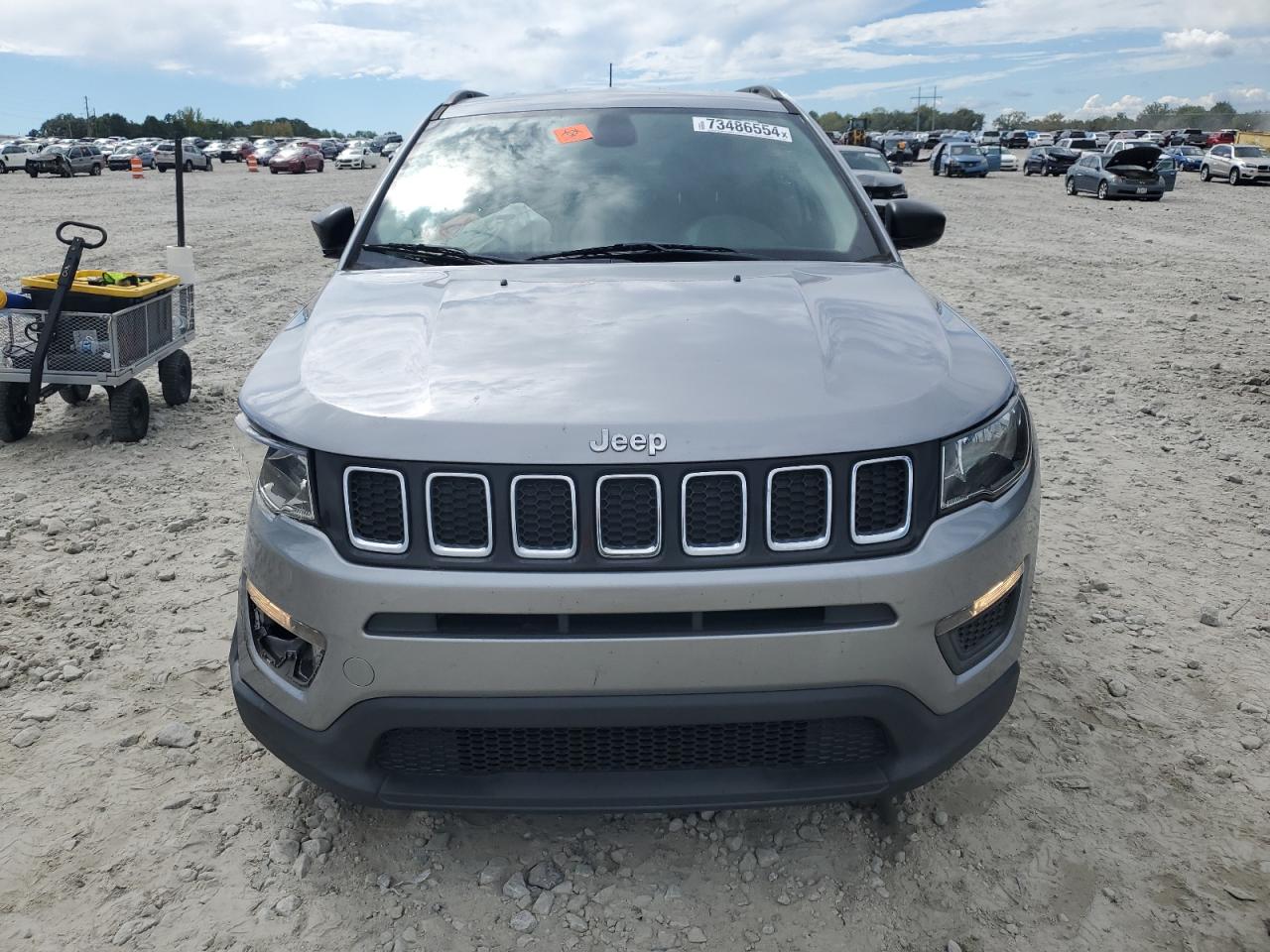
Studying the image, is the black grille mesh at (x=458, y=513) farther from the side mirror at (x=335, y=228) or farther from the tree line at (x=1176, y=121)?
the tree line at (x=1176, y=121)

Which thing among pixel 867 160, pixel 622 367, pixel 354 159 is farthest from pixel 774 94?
pixel 354 159

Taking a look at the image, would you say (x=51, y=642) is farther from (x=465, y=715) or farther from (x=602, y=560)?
(x=602, y=560)

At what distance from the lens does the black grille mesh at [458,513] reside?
7.02ft

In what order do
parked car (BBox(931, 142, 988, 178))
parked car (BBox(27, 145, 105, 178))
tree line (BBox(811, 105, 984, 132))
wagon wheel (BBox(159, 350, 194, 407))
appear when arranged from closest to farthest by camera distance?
wagon wheel (BBox(159, 350, 194, 407)) → parked car (BBox(27, 145, 105, 178)) → parked car (BBox(931, 142, 988, 178)) → tree line (BBox(811, 105, 984, 132))

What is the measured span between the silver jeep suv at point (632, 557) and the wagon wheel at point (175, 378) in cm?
458

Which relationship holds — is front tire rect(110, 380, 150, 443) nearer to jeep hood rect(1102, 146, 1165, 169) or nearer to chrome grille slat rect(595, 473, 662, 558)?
chrome grille slat rect(595, 473, 662, 558)

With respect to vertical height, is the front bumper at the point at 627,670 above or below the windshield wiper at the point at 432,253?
below

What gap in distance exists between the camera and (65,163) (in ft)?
138

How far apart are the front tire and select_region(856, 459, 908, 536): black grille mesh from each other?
16.9 ft

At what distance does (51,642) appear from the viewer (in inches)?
147

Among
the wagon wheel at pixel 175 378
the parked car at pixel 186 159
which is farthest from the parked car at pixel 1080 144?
the wagon wheel at pixel 175 378

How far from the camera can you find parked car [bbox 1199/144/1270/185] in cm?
3466

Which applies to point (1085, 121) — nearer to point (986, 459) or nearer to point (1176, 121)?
point (1176, 121)

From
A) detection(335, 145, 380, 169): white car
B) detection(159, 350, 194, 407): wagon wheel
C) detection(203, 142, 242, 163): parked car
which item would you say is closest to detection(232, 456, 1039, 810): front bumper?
detection(159, 350, 194, 407): wagon wheel
